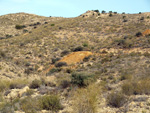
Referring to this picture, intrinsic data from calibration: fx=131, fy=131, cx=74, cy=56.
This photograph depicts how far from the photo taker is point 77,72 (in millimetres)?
10367

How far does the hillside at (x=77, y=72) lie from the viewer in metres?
5.55

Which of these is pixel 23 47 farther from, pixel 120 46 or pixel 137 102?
pixel 137 102

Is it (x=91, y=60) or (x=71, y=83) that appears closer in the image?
(x=71, y=83)

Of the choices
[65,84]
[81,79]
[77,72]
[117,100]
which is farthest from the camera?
[77,72]

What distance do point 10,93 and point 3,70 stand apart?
29.9 feet

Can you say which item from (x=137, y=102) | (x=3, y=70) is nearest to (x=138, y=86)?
(x=137, y=102)

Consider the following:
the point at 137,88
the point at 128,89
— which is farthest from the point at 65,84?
the point at 137,88

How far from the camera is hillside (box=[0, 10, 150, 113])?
555 cm

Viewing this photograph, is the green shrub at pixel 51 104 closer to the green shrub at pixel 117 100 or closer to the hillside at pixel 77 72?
the hillside at pixel 77 72

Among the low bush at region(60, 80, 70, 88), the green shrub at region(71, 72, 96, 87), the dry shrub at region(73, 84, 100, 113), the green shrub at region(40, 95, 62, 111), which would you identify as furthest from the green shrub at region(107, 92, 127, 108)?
the low bush at region(60, 80, 70, 88)

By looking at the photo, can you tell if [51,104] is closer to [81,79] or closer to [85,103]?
[85,103]

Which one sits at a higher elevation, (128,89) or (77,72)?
(77,72)

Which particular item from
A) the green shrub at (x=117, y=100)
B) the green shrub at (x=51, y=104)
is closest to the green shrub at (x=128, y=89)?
the green shrub at (x=117, y=100)

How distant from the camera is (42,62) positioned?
24.6 metres
